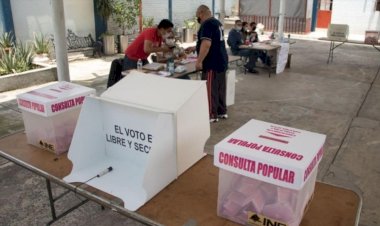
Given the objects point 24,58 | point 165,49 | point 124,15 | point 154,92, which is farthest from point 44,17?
Result: point 154,92

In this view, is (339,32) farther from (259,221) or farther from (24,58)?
(259,221)

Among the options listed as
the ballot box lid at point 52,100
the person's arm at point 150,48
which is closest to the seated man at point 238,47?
the person's arm at point 150,48

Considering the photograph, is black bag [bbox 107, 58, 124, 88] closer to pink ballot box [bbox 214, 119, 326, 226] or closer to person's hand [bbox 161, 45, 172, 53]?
person's hand [bbox 161, 45, 172, 53]

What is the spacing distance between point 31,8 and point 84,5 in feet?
5.51

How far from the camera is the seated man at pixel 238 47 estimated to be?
8148 millimetres

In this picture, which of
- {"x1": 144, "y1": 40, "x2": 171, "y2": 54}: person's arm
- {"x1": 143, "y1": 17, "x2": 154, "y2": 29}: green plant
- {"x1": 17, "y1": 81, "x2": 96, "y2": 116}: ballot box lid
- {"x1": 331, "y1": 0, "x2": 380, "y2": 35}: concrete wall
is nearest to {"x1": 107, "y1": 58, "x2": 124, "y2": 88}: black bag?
{"x1": 144, "y1": 40, "x2": 171, "y2": 54}: person's arm

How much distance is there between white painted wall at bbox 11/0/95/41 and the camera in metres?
8.73

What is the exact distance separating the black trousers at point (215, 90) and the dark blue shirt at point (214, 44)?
10 cm

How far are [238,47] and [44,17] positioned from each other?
5.27 meters

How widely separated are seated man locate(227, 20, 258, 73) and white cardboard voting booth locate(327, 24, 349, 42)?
3.35 metres

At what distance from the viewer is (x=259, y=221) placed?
58.4 inches

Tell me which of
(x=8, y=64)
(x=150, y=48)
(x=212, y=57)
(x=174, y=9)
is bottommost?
(x=8, y=64)

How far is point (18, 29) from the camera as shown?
8.76 metres

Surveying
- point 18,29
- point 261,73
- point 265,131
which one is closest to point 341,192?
point 265,131
